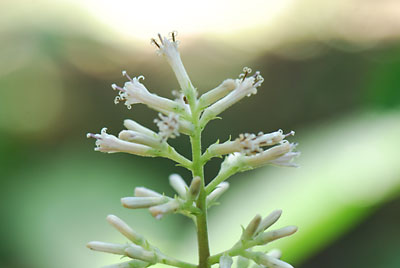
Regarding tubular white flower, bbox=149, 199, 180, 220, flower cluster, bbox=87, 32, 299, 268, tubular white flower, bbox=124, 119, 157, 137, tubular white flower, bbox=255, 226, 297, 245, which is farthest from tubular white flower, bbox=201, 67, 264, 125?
tubular white flower, bbox=255, 226, 297, 245

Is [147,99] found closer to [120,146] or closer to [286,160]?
[120,146]

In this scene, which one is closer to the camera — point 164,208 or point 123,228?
point 164,208

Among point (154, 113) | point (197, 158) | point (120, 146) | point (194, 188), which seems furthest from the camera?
point (154, 113)

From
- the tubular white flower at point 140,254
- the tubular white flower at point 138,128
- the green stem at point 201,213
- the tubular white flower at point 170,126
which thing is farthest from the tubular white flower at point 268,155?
the tubular white flower at point 140,254

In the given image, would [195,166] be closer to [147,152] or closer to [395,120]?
[147,152]

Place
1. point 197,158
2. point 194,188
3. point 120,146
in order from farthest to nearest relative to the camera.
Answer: point 120,146 → point 197,158 → point 194,188

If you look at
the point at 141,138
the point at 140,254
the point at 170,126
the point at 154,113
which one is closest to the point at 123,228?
the point at 140,254

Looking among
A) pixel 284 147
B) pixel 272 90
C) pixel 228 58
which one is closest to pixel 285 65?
pixel 272 90
